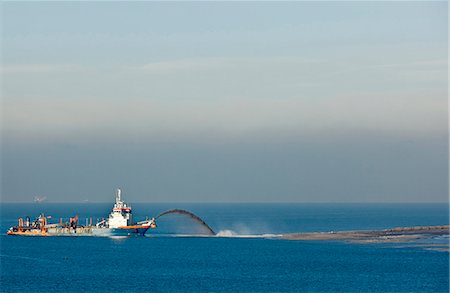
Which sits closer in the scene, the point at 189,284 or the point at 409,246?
the point at 189,284

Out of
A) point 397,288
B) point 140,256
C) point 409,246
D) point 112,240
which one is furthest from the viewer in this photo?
point 112,240

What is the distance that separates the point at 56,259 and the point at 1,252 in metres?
19.0

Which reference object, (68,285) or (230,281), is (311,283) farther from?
(68,285)

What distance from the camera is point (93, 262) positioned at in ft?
483

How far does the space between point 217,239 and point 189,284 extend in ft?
266

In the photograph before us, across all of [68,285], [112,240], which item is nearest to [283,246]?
[112,240]

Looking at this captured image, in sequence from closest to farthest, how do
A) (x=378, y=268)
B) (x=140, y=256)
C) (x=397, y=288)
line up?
(x=397, y=288) → (x=378, y=268) → (x=140, y=256)

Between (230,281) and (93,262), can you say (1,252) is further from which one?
(230,281)

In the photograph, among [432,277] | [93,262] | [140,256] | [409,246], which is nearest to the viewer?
[432,277]

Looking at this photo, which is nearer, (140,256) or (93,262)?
(93,262)

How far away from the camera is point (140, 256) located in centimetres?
15725

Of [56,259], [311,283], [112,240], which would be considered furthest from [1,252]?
[311,283]

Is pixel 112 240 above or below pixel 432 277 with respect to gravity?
above

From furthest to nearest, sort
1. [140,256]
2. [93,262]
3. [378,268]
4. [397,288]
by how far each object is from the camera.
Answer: [140,256]
[93,262]
[378,268]
[397,288]
